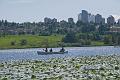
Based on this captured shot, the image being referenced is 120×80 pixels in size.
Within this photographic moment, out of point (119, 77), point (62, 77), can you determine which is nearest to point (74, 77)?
point (62, 77)

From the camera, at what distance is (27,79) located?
157 ft

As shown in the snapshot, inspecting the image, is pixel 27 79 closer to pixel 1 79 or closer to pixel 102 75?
pixel 1 79

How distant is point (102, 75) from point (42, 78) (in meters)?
6.65

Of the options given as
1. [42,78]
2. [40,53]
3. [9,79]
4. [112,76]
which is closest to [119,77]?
[112,76]

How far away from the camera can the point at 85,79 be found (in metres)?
46.5

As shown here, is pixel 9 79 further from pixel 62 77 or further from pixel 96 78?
pixel 96 78

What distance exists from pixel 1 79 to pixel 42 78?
4.20 m

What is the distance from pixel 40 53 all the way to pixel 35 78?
323ft

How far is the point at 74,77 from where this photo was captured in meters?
48.9

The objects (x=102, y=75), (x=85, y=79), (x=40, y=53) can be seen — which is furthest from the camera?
(x=40, y=53)

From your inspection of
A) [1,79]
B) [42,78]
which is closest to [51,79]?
[42,78]

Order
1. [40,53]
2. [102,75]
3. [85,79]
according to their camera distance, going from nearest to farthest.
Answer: [85,79], [102,75], [40,53]

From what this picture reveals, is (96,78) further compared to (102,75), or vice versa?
(102,75)

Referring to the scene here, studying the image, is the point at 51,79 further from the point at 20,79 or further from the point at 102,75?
the point at 102,75
